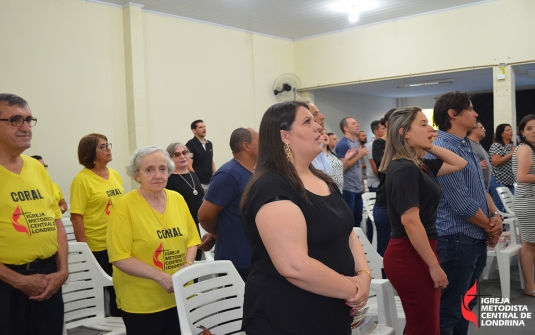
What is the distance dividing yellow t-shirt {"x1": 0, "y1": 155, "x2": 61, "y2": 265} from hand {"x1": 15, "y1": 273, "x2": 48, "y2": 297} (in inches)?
3.5

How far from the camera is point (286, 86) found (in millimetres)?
10016

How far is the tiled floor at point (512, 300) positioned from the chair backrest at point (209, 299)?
6.98ft

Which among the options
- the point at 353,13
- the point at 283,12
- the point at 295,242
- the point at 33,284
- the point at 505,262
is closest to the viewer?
the point at 295,242


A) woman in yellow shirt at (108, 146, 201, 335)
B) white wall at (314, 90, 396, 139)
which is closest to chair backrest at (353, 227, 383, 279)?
woman in yellow shirt at (108, 146, 201, 335)

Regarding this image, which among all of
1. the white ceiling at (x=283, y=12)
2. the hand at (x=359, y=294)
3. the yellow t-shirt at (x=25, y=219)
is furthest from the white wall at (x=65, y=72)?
the hand at (x=359, y=294)

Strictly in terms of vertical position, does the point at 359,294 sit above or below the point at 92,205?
below

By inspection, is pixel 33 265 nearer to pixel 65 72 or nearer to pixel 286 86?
pixel 65 72

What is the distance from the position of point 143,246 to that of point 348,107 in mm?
9915

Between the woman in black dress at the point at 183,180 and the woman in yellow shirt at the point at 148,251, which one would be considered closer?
the woman in yellow shirt at the point at 148,251

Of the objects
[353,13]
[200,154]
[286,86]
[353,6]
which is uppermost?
[353,6]

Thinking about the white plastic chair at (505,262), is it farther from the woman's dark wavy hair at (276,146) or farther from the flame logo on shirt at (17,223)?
the flame logo on shirt at (17,223)

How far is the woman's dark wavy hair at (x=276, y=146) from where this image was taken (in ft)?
5.26

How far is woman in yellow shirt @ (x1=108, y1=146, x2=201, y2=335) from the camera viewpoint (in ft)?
7.99
